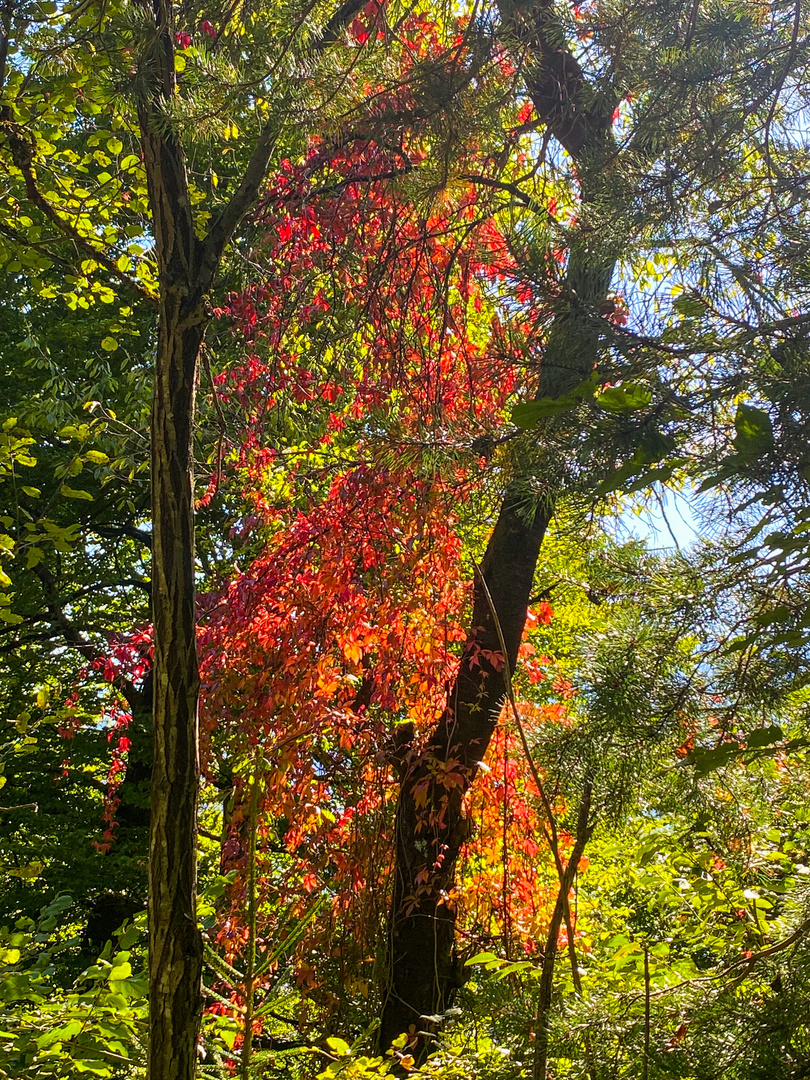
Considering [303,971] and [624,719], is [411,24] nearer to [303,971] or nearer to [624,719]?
[624,719]

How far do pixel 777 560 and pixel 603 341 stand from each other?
1.48 ft

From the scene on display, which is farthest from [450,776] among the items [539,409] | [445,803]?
[539,409]

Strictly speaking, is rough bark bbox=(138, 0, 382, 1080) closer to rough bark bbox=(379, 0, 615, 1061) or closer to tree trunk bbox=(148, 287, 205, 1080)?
tree trunk bbox=(148, 287, 205, 1080)

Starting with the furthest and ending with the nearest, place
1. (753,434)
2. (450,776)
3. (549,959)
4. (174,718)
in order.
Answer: (450,776) → (174,718) → (549,959) → (753,434)

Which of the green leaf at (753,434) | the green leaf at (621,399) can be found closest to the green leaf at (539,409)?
the green leaf at (621,399)

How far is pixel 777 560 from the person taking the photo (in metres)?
1.10

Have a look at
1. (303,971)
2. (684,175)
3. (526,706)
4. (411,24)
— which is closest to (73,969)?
(303,971)

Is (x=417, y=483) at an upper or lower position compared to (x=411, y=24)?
lower

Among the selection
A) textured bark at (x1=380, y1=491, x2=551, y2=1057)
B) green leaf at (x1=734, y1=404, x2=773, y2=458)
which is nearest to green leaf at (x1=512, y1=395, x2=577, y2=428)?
green leaf at (x1=734, y1=404, x2=773, y2=458)

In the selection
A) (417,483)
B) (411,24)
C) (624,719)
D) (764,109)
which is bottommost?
(624,719)

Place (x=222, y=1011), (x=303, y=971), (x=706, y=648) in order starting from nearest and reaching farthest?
1. (x=706, y=648)
2. (x=303, y=971)
3. (x=222, y=1011)

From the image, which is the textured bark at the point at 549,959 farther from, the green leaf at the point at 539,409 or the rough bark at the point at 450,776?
the rough bark at the point at 450,776

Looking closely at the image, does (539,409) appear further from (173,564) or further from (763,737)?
(173,564)

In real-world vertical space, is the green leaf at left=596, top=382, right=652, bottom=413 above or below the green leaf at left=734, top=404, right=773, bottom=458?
above
